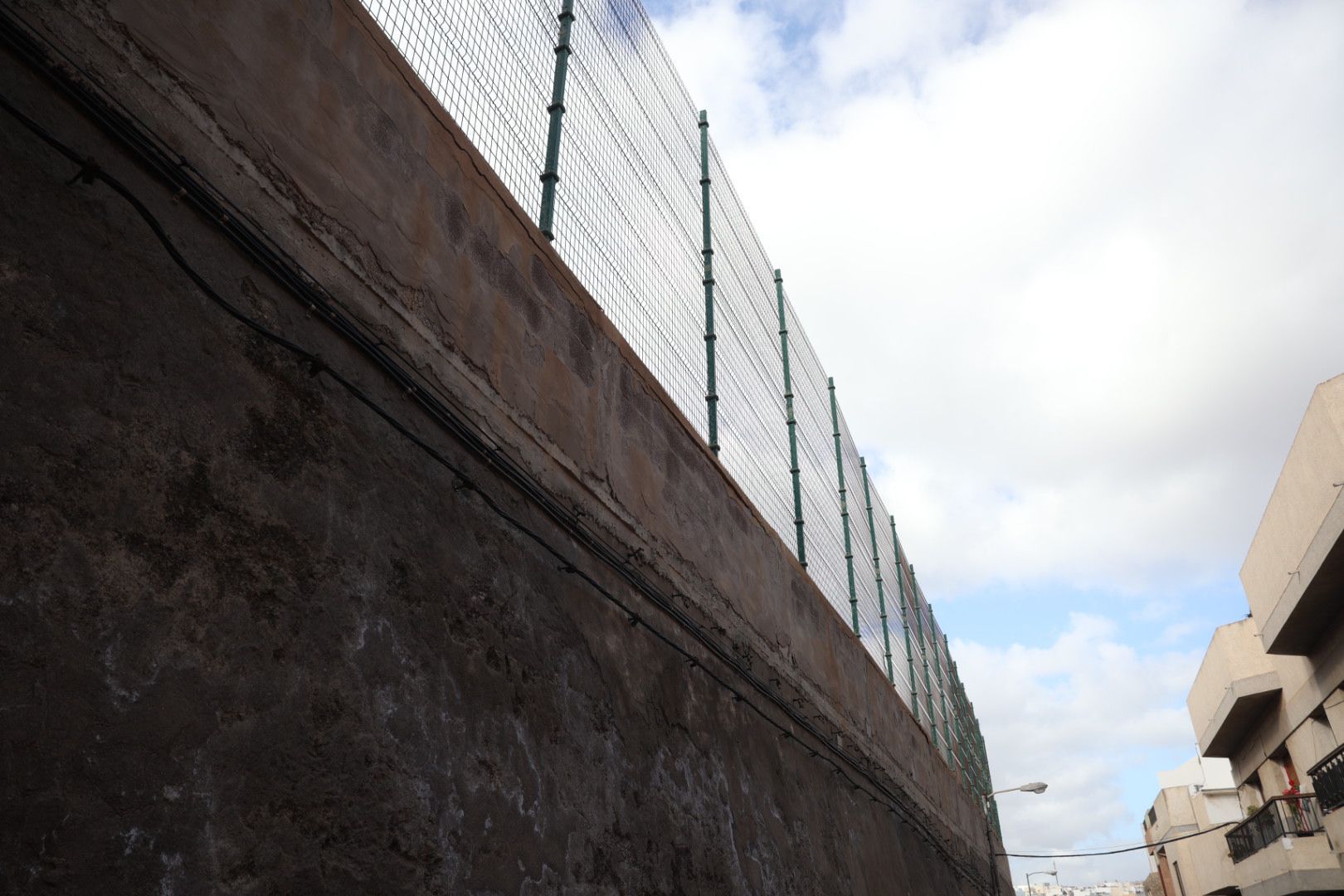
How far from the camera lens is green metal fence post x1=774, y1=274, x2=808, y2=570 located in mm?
9312

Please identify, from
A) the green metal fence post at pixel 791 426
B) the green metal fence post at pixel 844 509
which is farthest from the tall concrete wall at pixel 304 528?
the green metal fence post at pixel 844 509

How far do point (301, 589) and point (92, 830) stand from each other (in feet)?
3.02

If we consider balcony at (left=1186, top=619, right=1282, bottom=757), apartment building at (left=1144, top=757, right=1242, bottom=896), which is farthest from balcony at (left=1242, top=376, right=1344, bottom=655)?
apartment building at (left=1144, top=757, right=1242, bottom=896)

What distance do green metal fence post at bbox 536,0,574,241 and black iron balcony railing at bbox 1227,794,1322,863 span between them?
1828 cm

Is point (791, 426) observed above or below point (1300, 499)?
below

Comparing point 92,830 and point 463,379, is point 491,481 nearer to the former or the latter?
point 463,379

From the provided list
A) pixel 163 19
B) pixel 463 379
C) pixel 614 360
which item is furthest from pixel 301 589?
pixel 614 360

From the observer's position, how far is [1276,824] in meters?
19.7

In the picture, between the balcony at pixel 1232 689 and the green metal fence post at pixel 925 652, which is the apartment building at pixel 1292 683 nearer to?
the balcony at pixel 1232 689

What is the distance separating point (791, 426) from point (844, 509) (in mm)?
2438

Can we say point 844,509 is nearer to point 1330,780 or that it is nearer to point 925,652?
point 925,652

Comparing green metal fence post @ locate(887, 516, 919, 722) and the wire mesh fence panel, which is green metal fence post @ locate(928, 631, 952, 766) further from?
the wire mesh fence panel

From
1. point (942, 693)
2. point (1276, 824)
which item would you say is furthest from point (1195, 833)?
point (942, 693)

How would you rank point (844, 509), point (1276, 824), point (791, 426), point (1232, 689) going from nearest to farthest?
point (791, 426) < point (844, 509) < point (1276, 824) < point (1232, 689)
